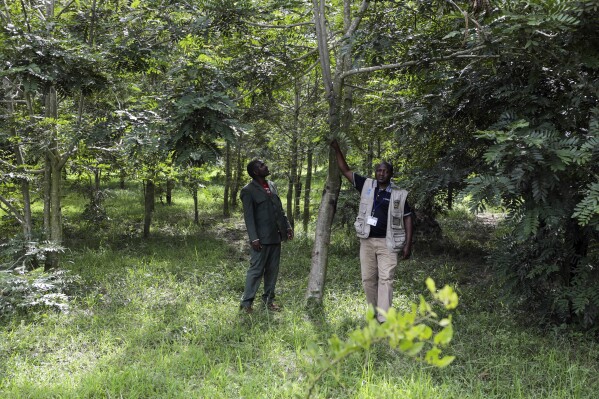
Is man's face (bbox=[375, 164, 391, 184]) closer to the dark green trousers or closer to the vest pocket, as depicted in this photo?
the vest pocket

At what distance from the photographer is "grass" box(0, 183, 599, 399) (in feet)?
13.2

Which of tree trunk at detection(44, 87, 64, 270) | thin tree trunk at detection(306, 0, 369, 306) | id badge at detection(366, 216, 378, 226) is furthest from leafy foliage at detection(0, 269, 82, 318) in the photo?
id badge at detection(366, 216, 378, 226)

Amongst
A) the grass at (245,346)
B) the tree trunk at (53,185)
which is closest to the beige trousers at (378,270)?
the grass at (245,346)

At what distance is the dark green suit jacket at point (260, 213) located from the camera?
19.4ft

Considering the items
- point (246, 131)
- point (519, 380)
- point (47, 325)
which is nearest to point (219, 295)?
point (47, 325)

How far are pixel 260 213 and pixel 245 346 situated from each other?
1.80 metres

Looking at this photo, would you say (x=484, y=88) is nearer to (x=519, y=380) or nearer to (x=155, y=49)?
(x=519, y=380)

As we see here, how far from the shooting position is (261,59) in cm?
696

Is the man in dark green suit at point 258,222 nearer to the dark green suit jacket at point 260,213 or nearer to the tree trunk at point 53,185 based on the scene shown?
the dark green suit jacket at point 260,213

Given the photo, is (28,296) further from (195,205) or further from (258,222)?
(195,205)

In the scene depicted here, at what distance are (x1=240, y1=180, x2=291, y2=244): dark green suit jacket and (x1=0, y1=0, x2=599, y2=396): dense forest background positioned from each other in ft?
2.32

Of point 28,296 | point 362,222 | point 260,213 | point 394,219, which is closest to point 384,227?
point 394,219

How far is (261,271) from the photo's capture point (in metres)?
6.08

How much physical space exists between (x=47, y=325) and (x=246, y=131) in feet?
12.5
